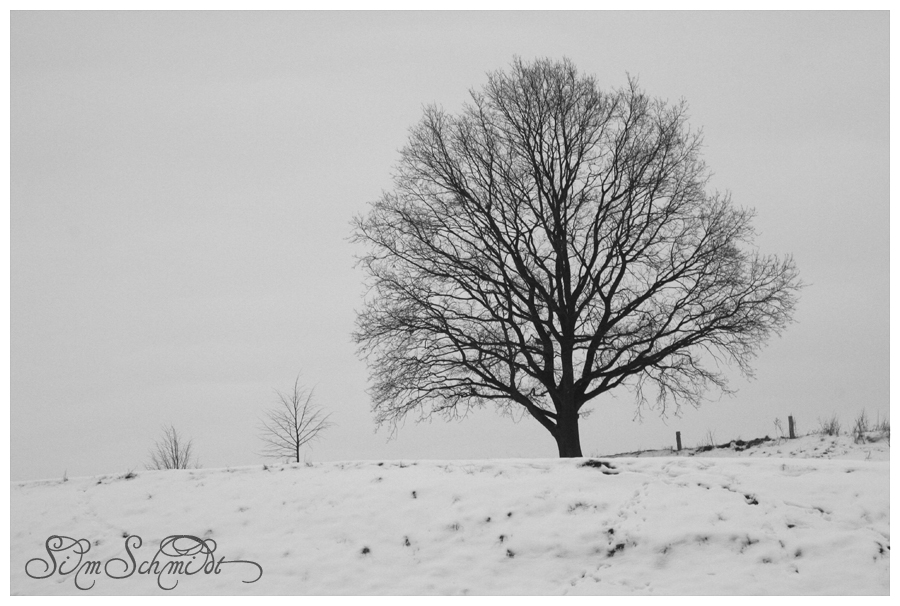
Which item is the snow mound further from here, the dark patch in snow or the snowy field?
the dark patch in snow

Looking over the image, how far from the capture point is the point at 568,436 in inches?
723

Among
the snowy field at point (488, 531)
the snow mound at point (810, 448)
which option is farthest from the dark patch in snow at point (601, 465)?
the snow mound at point (810, 448)

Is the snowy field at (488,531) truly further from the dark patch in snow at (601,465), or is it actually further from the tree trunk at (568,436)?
the tree trunk at (568,436)

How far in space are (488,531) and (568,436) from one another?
29.6 ft

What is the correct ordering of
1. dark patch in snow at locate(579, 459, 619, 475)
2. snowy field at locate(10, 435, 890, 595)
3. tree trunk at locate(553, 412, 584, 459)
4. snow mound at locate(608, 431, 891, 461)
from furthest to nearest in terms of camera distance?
tree trunk at locate(553, 412, 584, 459)
snow mound at locate(608, 431, 891, 461)
dark patch in snow at locate(579, 459, 619, 475)
snowy field at locate(10, 435, 890, 595)

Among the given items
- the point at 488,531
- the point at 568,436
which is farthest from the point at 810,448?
the point at 488,531

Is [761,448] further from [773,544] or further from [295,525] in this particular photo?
[295,525]

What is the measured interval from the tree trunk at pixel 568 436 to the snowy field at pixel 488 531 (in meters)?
6.90


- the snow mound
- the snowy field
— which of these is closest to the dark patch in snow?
the snowy field

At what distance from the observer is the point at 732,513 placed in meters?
9.52

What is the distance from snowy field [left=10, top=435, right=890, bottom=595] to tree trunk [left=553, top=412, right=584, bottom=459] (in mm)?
6899

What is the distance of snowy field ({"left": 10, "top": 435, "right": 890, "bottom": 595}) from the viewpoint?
28.4 ft

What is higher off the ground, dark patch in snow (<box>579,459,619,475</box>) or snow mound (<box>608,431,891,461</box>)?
dark patch in snow (<box>579,459,619,475</box>)

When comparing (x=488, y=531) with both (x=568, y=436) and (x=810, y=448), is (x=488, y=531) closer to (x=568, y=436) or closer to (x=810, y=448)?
(x=568, y=436)
